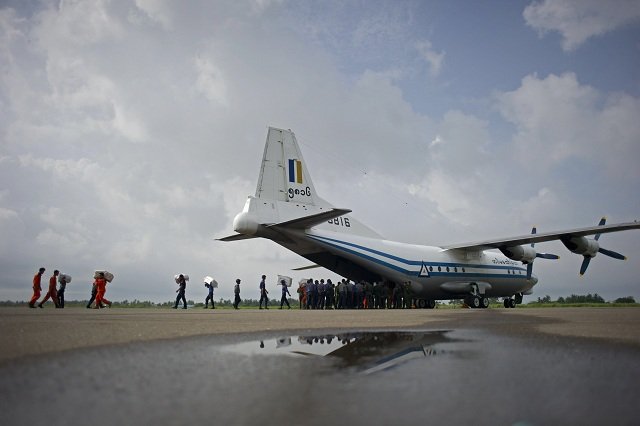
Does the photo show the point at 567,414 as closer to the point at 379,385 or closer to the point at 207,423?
the point at 379,385

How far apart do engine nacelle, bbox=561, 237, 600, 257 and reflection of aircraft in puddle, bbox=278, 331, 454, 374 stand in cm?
1908

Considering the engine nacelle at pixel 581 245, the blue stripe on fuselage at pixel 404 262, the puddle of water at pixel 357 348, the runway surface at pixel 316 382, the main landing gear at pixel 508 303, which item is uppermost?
the engine nacelle at pixel 581 245

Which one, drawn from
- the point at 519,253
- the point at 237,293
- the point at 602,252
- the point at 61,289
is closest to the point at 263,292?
the point at 237,293

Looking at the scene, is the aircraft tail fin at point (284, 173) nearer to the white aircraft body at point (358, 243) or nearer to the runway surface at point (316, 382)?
the white aircraft body at point (358, 243)

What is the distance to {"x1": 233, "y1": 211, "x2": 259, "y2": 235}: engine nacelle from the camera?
640 inches

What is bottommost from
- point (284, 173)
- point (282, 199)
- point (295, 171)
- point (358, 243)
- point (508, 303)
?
point (508, 303)

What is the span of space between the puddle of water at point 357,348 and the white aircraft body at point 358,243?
9.37 m

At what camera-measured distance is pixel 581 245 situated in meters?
21.2

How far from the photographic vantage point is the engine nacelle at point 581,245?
69.5 ft

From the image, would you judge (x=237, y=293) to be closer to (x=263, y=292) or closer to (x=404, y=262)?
(x=263, y=292)

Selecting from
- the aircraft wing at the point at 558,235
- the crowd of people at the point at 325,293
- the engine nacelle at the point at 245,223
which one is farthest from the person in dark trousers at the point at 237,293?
the aircraft wing at the point at 558,235

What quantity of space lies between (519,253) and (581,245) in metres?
2.77

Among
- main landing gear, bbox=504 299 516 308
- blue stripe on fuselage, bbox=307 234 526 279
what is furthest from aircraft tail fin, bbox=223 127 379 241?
main landing gear, bbox=504 299 516 308

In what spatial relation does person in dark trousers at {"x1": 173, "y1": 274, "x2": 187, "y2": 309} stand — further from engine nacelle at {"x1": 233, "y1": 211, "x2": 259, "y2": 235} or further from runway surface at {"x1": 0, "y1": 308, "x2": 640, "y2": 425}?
runway surface at {"x1": 0, "y1": 308, "x2": 640, "y2": 425}
